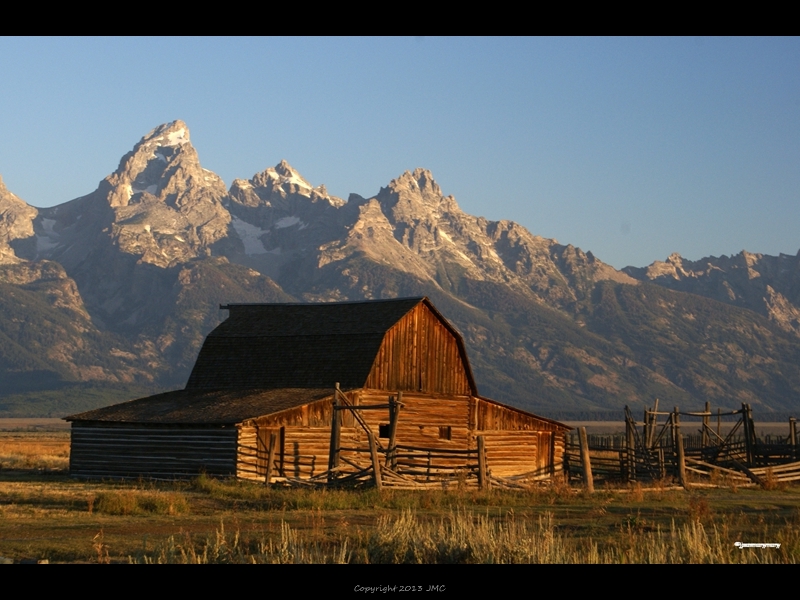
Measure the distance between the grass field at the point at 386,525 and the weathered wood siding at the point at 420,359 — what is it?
32.9 feet

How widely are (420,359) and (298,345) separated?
485cm

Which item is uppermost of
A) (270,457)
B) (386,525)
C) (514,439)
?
(514,439)

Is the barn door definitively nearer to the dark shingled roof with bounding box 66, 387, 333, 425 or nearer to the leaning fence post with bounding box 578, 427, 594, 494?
the dark shingled roof with bounding box 66, 387, 333, 425

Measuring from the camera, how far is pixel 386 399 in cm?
4088

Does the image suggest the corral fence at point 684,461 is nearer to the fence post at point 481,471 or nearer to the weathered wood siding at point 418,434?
the weathered wood siding at point 418,434

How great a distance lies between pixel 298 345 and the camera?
43344mm

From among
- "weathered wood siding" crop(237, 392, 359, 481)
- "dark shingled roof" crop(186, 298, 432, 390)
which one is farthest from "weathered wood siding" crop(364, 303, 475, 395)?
"weathered wood siding" crop(237, 392, 359, 481)

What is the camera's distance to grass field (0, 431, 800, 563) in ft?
48.7

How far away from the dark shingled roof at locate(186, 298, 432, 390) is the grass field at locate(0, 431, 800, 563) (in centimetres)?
873

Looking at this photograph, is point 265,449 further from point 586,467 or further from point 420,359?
point 586,467

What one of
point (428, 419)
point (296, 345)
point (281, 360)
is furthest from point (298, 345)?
point (428, 419)
